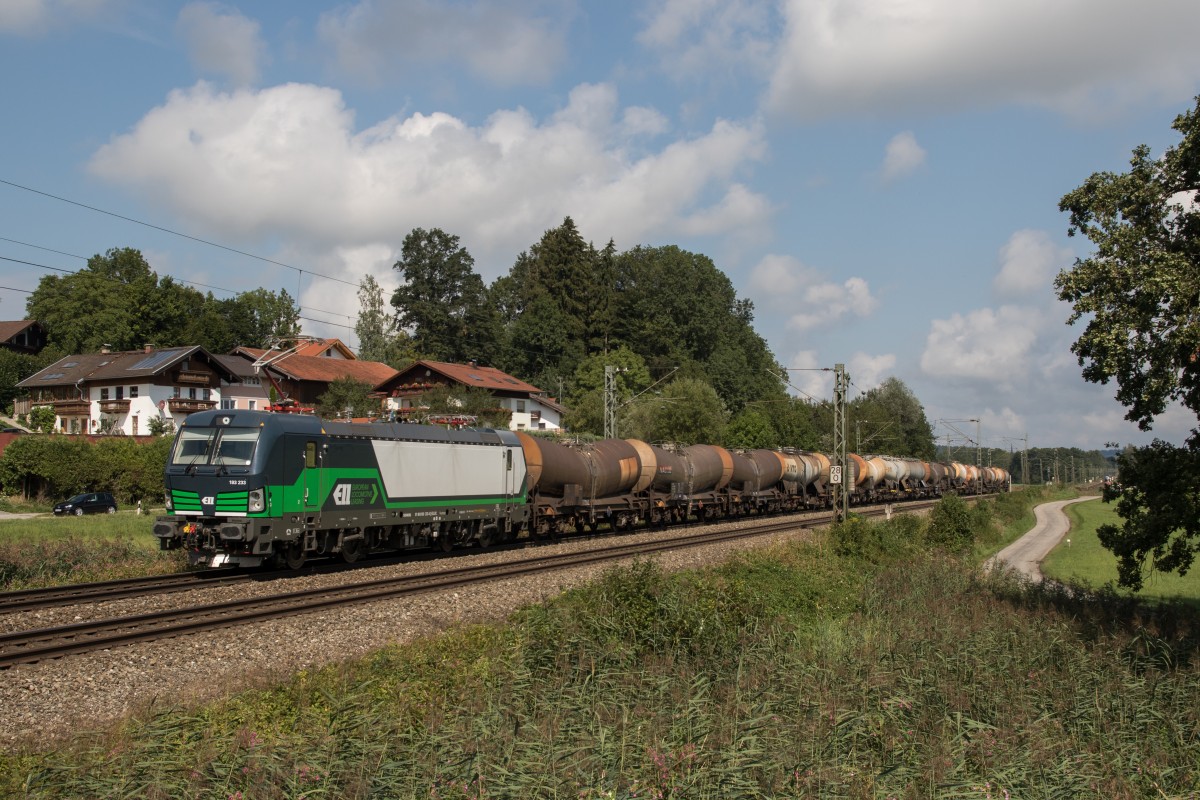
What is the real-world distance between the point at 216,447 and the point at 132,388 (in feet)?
183

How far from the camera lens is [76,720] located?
1066cm

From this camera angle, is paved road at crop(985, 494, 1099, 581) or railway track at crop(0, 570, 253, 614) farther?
paved road at crop(985, 494, 1099, 581)

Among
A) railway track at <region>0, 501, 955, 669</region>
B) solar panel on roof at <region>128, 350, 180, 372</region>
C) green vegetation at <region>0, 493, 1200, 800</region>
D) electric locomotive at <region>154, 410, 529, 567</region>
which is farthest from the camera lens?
solar panel on roof at <region>128, 350, 180, 372</region>

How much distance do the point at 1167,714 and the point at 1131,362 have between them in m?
5.70

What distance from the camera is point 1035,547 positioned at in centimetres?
4631

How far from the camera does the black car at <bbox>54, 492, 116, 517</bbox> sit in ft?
143

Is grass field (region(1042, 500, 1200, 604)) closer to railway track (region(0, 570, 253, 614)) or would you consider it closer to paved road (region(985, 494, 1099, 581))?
paved road (region(985, 494, 1099, 581))

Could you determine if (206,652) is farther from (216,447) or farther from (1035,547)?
(1035,547)

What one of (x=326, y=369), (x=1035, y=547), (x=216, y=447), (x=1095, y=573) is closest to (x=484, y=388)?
(x=326, y=369)

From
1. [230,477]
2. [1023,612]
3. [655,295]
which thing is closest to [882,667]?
[1023,612]

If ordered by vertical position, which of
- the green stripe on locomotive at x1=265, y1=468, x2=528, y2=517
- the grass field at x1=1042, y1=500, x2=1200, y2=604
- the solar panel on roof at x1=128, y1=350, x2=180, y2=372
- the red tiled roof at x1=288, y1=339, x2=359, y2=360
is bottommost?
the grass field at x1=1042, y1=500, x2=1200, y2=604

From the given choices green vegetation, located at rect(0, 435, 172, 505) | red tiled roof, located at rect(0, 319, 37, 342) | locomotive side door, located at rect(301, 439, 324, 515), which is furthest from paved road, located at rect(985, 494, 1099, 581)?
red tiled roof, located at rect(0, 319, 37, 342)

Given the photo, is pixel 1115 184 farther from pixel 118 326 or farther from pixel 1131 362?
pixel 118 326

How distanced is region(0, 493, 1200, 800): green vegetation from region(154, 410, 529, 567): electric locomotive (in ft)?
23.1
